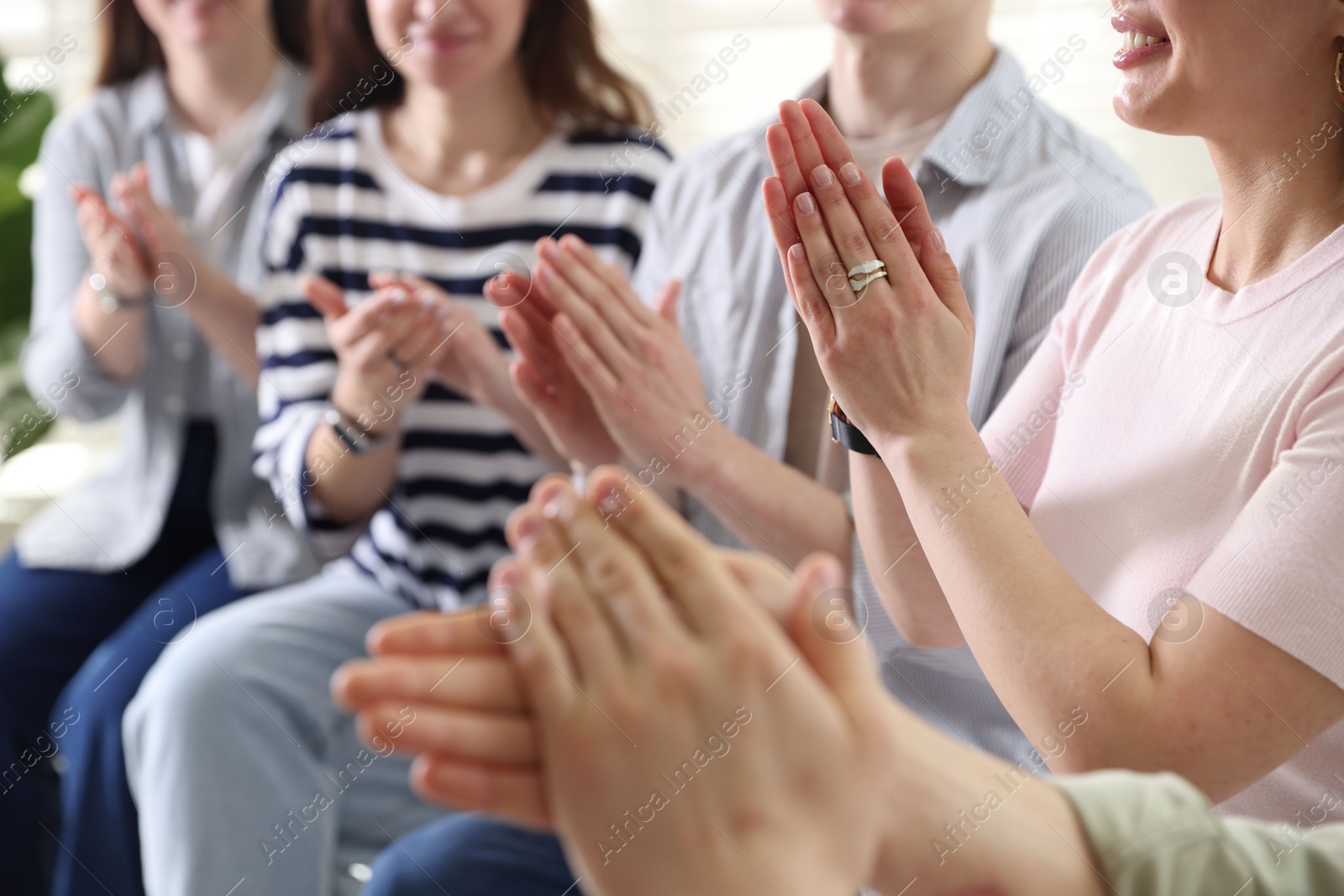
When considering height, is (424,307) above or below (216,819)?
above

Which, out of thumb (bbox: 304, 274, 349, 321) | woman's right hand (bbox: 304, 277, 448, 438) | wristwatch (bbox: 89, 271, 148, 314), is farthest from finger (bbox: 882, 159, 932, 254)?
wristwatch (bbox: 89, 271, 148, 314)

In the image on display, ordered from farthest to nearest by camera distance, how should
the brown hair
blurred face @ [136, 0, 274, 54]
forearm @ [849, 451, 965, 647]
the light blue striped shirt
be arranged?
the brown hair < blurred face @ [136, 0, 274, 54] < the light blue striped shirt < forearm @ [849, 451, 965, 647]

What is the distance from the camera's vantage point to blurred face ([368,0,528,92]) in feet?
4.15

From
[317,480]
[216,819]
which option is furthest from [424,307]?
[216,819]

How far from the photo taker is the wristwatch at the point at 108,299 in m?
1.42

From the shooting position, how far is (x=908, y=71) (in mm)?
1063

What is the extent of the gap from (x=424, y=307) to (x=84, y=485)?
710mm

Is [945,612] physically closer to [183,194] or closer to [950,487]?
[950,487]

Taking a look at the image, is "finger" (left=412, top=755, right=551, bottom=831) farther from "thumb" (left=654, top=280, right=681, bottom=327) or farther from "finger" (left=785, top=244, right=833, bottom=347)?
"thumb" (left=654, top=280, right=681, bottom=327)

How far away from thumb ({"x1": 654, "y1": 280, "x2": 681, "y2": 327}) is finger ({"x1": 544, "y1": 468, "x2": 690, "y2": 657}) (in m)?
0.58

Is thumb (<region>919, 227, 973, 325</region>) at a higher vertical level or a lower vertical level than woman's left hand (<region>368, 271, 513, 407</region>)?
higher

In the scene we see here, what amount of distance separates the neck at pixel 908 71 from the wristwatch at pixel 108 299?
2.94ft

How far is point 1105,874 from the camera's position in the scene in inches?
19.2

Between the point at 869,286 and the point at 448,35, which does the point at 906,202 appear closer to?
the point at 869,286
